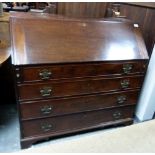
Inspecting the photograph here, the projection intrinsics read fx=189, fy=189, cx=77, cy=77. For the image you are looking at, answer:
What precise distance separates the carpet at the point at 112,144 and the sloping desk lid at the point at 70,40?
614mm

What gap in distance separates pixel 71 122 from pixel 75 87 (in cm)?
38

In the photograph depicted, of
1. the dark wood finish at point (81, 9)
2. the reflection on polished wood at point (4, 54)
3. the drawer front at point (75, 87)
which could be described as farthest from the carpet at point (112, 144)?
the dark wood finish at point (81, 9)

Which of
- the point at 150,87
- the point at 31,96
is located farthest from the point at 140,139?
the point at 150,87

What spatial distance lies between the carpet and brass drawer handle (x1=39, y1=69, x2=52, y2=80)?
563 millimetres

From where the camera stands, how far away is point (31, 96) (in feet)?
4.68

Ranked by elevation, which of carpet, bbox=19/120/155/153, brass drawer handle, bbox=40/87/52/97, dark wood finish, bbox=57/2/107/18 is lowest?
brass drawer handle, bbox=40/87/52/97

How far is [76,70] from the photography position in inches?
57.3

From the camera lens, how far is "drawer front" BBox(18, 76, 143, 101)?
1404 mm

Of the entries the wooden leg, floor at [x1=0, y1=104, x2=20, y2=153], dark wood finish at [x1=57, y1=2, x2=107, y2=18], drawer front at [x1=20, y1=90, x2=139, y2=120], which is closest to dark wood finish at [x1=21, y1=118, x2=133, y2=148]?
the wooden leg

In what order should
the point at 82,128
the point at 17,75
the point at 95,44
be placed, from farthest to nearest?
the point at 82,128
the point at 95,44
the point at 17,75

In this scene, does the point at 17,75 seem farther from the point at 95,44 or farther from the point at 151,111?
the point at 151,111

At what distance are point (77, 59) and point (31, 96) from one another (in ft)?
1.46

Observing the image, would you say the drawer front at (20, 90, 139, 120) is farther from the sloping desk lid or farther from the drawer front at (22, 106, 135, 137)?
the sloping desk lid

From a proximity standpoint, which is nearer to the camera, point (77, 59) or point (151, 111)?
point (77, 59)
